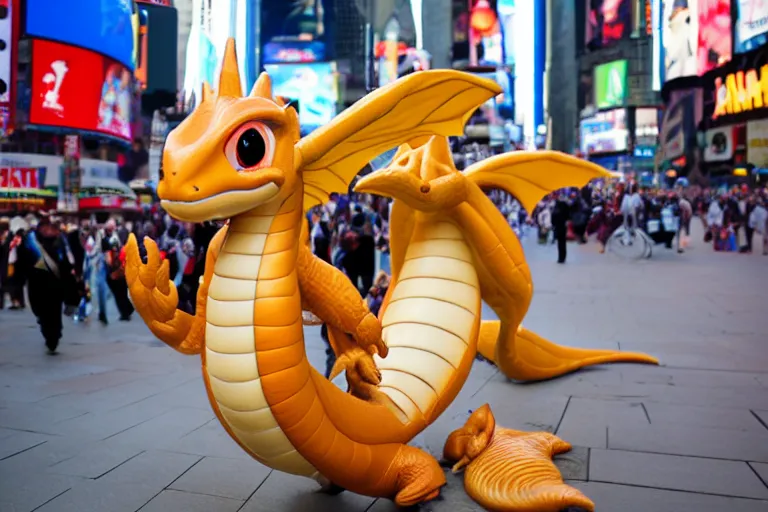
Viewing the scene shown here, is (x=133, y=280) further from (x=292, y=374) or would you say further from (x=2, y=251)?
(x=2, y=251)

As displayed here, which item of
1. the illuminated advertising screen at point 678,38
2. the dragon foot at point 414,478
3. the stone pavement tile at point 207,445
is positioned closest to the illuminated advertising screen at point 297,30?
the illuminated advertising screen at point 678,38

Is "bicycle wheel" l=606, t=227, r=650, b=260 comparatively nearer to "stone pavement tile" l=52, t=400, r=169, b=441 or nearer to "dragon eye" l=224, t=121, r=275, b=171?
"stone pavement tile" l=52, t=400, r=169, b=441

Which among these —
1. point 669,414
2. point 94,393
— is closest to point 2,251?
point 94,393

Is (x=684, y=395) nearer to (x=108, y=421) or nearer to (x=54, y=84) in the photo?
(x=108, y=421)

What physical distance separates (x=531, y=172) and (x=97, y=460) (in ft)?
9.85

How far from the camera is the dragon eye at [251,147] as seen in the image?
2.25m

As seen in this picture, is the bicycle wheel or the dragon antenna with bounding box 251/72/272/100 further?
the bicycle wheel

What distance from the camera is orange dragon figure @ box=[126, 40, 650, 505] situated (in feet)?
7.45

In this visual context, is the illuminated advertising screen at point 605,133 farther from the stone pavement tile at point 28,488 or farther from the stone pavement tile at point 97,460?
the stone pavement tile at point 28,488

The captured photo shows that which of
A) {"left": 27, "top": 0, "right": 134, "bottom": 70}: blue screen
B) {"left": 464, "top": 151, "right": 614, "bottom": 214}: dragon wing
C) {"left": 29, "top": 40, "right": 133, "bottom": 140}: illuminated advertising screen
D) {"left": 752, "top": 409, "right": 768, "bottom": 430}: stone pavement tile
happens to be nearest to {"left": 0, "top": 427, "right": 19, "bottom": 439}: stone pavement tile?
{"left": 464, "top": 151, "right": 614, "bottom": 214}: dragon wing

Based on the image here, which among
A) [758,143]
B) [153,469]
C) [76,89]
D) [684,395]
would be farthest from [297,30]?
[153,469]

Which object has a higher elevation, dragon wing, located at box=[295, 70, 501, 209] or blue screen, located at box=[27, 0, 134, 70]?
blue screen, located at box=[27, 0, 134, 70]

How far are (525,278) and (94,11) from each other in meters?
20.2

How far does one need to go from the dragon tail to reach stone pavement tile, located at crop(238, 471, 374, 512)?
5.31 feet
